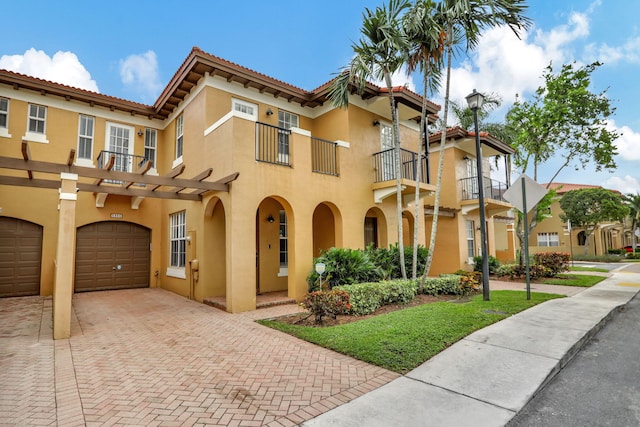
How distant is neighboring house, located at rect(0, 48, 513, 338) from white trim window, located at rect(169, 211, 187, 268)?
7 centimetres

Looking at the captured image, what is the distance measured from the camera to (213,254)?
10117 mm

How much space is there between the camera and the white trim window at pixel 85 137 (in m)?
12.0

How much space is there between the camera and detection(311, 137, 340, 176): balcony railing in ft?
36.1

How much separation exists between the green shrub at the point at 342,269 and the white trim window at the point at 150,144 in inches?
347

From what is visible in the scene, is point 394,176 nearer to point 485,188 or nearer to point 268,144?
point 268,144

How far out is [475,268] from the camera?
16.0 metres

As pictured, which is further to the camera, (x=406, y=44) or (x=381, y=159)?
(x=381, y=159)

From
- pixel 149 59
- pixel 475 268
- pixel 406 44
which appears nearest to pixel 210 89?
pixel 406 44

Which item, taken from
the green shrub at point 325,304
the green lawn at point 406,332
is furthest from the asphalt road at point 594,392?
the green shrub at point 325,304

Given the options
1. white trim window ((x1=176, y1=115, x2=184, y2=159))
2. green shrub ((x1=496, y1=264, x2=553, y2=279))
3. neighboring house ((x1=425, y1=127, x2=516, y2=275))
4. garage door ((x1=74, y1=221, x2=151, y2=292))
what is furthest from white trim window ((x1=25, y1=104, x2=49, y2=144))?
green shrub ((x1=496, y1=264, x2=553, y2=279))

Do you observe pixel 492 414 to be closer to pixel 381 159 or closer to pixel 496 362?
pixel 496 362

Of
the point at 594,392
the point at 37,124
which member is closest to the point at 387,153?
the point at 594,392

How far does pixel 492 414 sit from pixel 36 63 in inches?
1409

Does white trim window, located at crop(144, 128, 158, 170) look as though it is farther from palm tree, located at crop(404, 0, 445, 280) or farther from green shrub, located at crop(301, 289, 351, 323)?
palm tree, located at crop(404, 0, 445, 280)
